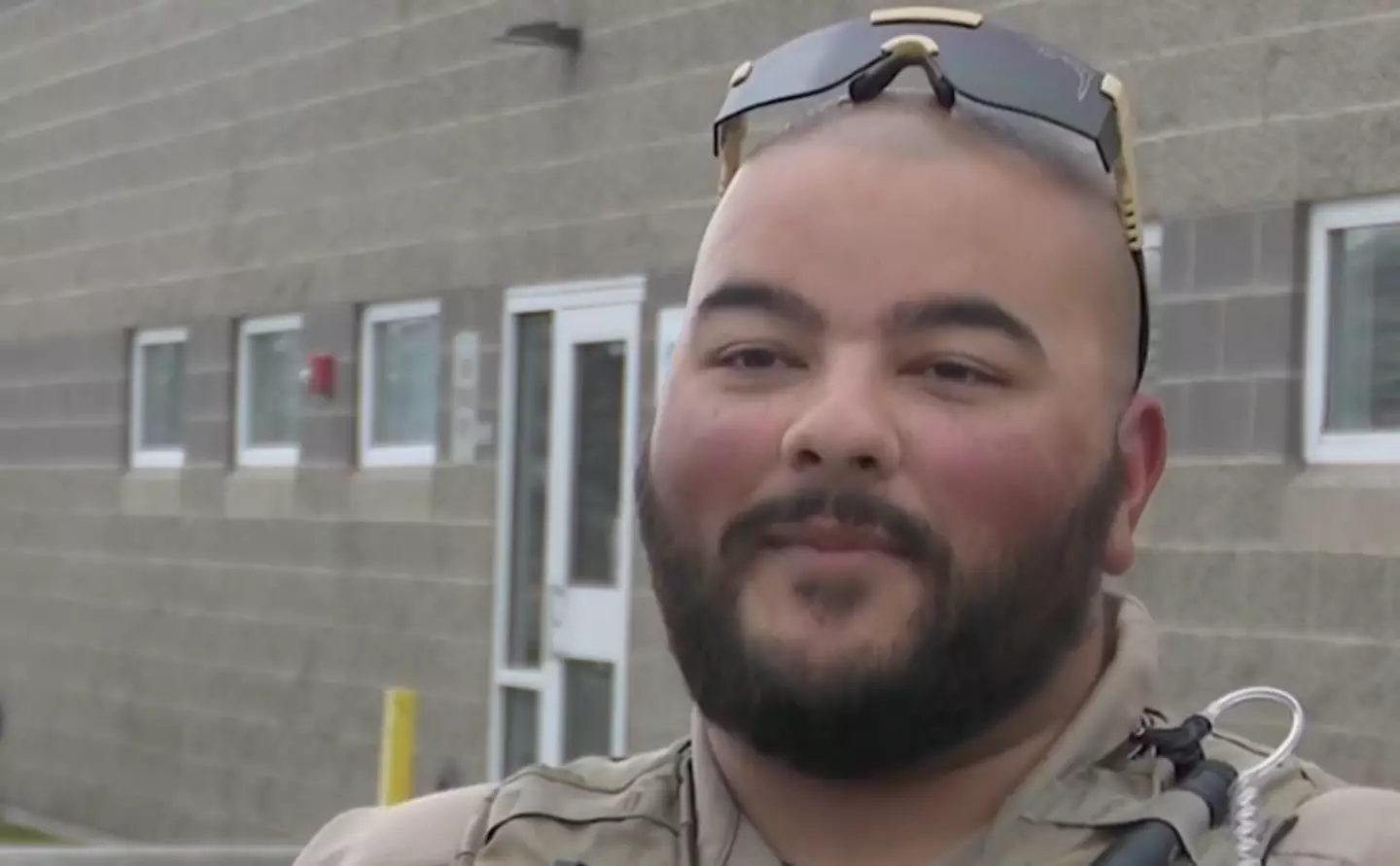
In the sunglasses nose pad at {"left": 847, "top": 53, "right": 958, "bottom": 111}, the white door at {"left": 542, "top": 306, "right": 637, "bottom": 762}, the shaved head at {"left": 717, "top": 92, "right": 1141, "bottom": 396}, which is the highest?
the sunglasses nose pad at {"left": 847, "top": 53, "right": 958, "bottom": 111}

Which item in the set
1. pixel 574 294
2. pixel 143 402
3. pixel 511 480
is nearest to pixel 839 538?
pixel 574 294

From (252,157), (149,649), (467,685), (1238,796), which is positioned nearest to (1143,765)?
(1238,796)

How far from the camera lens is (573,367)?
880cm

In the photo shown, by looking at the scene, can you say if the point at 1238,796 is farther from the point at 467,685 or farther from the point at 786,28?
the point at 467,685

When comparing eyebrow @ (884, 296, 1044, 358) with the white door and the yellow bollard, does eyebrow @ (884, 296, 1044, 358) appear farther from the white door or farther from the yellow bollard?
the white door

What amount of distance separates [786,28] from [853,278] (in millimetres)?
6073

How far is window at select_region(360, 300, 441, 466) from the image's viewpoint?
967 centimetres

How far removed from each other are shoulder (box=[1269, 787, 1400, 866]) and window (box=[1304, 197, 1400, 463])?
13.7 feet

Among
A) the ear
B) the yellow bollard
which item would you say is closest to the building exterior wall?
the yellow bollard

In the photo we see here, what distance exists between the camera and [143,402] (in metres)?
12.3

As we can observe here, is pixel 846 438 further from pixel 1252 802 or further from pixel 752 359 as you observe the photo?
pixel 1252 802

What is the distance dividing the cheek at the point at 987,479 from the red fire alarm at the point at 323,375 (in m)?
8.76

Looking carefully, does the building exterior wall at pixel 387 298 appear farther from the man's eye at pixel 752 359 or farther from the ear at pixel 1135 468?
the man's eye at pixel 752 359

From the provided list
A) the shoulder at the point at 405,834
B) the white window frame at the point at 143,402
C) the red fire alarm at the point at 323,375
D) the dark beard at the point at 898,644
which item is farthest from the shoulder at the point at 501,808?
the white window frame at the point at 143,402
